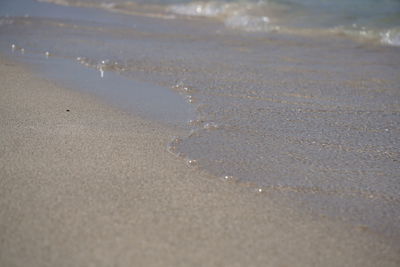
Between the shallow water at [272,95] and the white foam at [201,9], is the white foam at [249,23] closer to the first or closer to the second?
the shallow water at [272,95]

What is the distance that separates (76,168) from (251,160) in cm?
80

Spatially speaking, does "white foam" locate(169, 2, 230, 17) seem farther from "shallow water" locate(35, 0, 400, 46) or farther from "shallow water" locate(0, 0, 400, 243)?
"shallow water" locate(0, 0, 400, 243)

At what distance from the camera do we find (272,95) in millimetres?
3363

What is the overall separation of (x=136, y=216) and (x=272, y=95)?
1867 mm

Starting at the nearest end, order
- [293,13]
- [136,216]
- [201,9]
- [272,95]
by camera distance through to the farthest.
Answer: [136,216] < [272,95] < [293,13] < [201,9]

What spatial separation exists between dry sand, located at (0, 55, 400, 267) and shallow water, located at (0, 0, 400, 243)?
15 cm

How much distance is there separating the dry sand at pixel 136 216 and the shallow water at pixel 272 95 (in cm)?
15

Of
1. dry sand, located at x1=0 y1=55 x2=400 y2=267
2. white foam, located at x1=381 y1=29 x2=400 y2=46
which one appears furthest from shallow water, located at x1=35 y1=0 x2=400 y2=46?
dry sand, located at x1=0 y1=55 x2=400 y2=267

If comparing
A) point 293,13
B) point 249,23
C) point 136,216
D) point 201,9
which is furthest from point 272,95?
point 201,9

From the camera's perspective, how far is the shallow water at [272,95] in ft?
6.91

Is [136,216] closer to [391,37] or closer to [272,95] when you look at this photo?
[272,95]

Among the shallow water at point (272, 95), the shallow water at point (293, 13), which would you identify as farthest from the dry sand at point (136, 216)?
the shallow water at point (293, 13)

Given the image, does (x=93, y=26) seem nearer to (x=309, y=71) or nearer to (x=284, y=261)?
(x=309, y=71)

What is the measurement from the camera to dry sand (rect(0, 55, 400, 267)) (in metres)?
1.53
